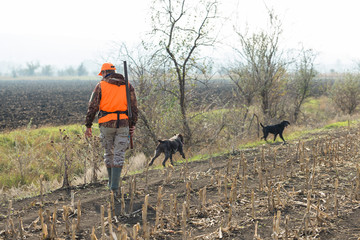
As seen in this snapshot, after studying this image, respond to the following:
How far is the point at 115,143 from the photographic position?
6750 mm

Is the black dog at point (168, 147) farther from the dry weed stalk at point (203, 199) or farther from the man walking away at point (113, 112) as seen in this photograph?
the dry weed stalk at point (203, 199)

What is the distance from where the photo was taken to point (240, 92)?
1877 centimetres

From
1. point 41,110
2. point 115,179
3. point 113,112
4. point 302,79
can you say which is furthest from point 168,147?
point 41,110

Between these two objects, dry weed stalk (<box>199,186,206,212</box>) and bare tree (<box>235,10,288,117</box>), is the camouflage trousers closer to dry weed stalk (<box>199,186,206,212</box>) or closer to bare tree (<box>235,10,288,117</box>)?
dry weed stalk (<box>199,186,206,212</box>)

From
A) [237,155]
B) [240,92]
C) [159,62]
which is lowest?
[237,155]

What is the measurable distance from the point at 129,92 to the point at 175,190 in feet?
6.96

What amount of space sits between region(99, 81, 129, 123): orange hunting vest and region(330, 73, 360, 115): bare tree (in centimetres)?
2561

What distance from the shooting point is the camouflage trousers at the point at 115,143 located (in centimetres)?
668

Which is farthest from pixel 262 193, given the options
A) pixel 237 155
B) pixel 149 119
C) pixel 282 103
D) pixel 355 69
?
pixel 355 69

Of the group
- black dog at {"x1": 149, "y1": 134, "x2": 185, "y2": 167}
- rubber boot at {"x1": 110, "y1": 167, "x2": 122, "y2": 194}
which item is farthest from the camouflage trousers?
black dog at {"x1": 149, "y1": 134, "x2": 185, "y2": 167}

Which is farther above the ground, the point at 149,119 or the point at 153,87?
the point at 153,87

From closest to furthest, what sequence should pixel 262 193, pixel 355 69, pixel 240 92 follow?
1. pixel 262 193
2. pixel 240 92
3. pixel 355 69

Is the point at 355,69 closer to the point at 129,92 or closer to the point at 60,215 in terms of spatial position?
the point at 129,92

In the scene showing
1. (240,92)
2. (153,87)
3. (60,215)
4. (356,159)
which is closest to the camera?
(60,215)
